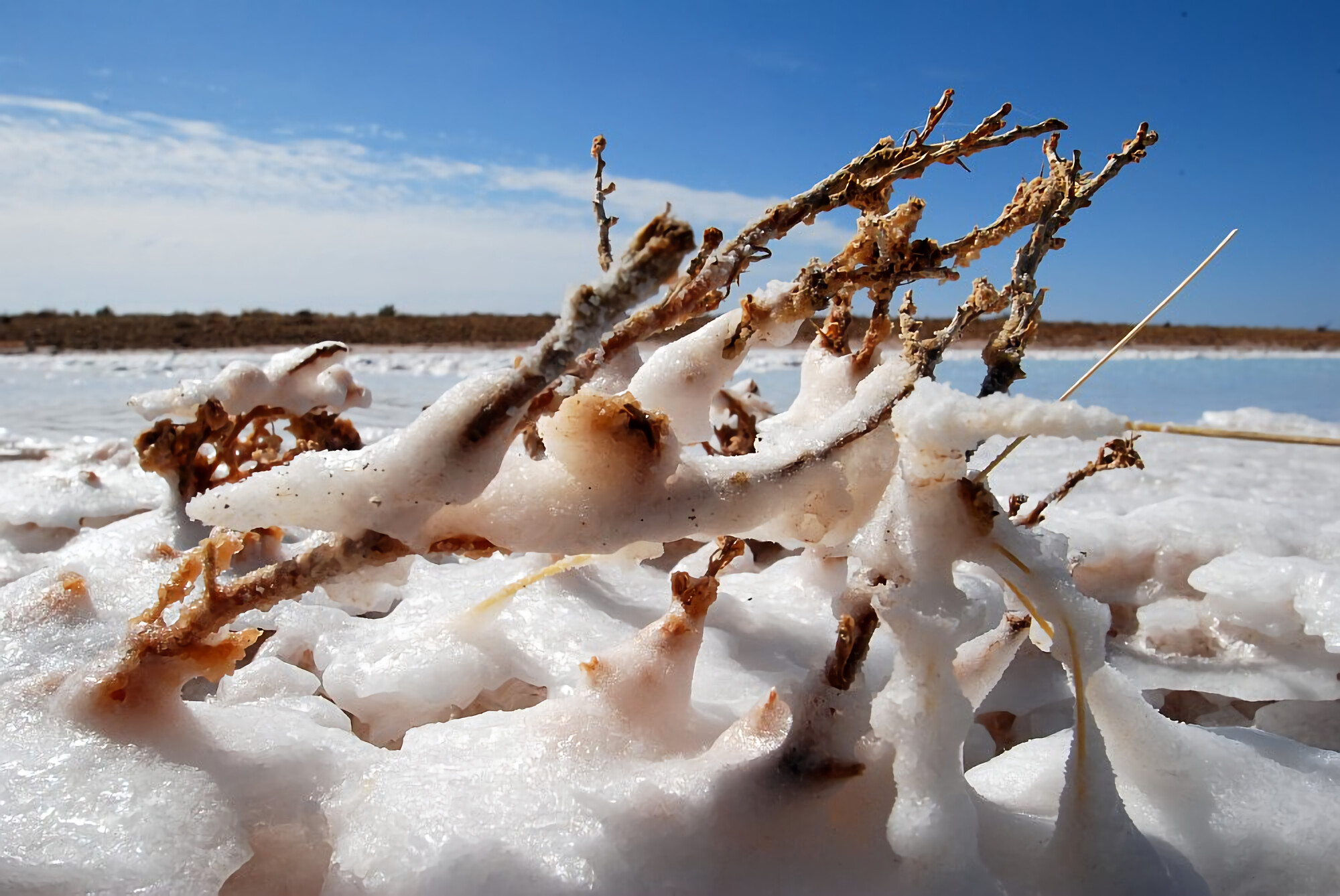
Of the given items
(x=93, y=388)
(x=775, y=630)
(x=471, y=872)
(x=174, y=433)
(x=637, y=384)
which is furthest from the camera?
(x=93, y=388)

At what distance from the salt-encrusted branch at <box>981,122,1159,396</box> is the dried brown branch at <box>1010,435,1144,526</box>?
7.4 inches

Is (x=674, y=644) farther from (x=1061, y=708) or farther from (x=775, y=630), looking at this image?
(x=1061, y=708)

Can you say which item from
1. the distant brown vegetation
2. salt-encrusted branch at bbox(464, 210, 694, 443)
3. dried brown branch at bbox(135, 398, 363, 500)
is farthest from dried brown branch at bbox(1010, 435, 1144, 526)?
the distant brown vegetation

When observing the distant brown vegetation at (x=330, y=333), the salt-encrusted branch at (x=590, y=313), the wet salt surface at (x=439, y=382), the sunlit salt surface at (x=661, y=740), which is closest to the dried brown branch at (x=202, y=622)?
the sunlit salt surface at (x=661, y=740)

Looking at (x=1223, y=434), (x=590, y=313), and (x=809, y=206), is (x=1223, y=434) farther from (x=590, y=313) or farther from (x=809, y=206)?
(x=590, y=313)

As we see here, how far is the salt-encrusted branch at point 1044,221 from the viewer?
3.89ft

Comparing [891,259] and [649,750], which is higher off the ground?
[891,259]

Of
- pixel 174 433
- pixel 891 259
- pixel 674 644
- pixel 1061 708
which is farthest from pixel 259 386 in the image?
pixel 1061 708

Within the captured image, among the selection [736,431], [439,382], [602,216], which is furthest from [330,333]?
[602,216]

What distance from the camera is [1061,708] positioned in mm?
1646

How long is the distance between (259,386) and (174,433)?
0.21m

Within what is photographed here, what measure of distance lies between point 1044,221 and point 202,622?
1.15 m

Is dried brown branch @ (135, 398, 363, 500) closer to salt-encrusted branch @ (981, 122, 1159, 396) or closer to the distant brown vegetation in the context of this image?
salt-encrusted branch @ (981, 122, 1159, 396)

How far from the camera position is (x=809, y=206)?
3.42ft
